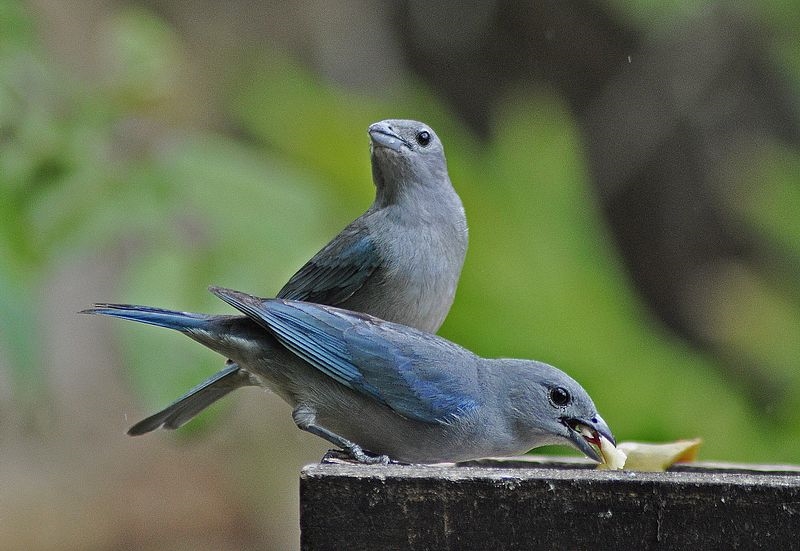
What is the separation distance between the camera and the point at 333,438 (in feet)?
8.77

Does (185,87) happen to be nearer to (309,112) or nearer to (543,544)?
(309,112)

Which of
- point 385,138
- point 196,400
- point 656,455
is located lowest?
point 196,400

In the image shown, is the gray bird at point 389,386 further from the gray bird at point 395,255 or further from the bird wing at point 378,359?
the gray bird at point 395,255

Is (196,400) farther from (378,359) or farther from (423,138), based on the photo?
(423,138)

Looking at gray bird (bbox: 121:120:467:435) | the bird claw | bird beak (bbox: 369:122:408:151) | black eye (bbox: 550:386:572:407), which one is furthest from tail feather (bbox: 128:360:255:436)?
black eye (bbox: 550:386:572:407)

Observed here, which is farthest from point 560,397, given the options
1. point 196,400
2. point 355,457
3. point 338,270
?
point 196,400

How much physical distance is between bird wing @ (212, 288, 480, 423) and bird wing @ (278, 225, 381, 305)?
319mm

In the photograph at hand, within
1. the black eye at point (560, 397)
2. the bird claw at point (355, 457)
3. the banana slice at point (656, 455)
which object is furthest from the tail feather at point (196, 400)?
the banana slice at point (656, 455)

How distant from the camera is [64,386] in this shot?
28.1 feet

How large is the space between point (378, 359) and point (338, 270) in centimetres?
49

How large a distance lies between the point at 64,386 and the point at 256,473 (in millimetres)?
1561

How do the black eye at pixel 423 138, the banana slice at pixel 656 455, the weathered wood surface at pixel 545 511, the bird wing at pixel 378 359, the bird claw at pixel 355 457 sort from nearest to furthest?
the weathered wood surface at pixel 545 511 → the bird claw at pixel 355 457 → the bird wing at pixel 378 359 → the banana slice at pixel 656 455 → the black eye at pixel 423 138

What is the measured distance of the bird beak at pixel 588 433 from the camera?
2.75 m

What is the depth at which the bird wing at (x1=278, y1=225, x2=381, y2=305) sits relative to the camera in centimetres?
312
